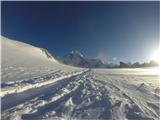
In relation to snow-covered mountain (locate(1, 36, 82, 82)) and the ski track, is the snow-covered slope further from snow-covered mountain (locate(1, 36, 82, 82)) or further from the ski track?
snow-covered mountain (locate(1, 36, 82, 82))

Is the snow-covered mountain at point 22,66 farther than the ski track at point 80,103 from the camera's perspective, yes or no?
Yes

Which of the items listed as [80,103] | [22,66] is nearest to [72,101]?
[80,103]

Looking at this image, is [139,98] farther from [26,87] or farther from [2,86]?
[2,86]

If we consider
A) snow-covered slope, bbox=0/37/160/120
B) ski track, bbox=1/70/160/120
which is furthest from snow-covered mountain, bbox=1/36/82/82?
ski track, bbox=1/70/160/120

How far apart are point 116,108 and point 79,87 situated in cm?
401

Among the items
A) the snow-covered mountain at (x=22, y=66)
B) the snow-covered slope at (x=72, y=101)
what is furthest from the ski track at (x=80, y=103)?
the snow-covered mountain at (x=22, y=66)

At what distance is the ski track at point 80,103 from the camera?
9.17m

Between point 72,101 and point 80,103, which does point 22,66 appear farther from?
point 80,103

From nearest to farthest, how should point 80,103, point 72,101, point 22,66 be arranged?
point 80,103, point 72,101, point 22,66

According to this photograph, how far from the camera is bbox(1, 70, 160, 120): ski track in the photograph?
9.17 metres

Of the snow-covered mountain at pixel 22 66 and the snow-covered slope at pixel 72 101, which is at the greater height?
the snow-covered mountain at pixel 22 66

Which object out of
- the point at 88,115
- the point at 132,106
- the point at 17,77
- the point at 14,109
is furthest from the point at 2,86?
the point at 132,106

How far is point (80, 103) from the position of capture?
35.1ft

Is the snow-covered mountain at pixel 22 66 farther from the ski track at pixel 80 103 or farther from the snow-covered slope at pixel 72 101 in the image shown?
the ski track at pixel 80 103
